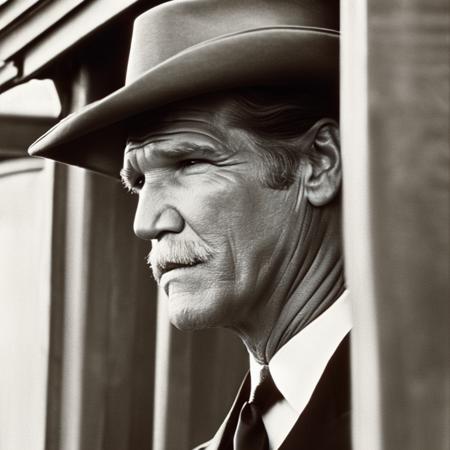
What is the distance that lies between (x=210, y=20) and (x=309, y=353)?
1.36ft

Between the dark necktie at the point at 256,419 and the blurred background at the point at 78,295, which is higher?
the blurred background at the point at 78,295

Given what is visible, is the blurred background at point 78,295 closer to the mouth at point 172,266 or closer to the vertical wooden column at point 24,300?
the vertical wooden column at point 24,300

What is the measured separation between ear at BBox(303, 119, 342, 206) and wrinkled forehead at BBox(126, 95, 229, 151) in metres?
0.11

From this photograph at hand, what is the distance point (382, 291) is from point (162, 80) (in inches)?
22.2

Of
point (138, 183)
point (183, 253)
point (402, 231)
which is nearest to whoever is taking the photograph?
point (402, 231)

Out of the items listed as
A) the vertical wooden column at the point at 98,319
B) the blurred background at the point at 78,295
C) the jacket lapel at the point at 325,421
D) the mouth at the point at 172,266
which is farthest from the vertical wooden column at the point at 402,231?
the vertical wooden column at the point at 98,319

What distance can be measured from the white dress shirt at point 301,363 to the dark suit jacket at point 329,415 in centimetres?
6

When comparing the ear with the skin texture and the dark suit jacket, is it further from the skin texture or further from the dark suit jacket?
the dark suit jacket

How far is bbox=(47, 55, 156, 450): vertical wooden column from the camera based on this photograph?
2086mm

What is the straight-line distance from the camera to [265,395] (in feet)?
4.28

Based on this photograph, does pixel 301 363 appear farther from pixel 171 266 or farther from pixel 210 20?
pixel 210 20

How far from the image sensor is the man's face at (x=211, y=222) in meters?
1.27

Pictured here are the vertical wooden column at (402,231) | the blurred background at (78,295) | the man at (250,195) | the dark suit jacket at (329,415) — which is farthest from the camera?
the blurred background at (78,295)

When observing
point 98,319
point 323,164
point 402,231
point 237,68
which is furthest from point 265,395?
point 98,319
